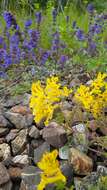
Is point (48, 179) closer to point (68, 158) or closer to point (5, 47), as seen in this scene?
point (68, 158)

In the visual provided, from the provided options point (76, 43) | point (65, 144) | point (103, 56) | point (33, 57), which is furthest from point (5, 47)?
point (65, 144)

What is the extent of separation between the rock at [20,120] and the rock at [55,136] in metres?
0.25

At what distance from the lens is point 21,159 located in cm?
329

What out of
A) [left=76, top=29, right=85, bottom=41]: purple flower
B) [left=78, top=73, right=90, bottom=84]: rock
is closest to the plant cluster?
[left=76, top=29, right=85, bottom=41]: purple flower

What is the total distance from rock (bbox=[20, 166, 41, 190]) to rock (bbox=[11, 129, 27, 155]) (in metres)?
0.33

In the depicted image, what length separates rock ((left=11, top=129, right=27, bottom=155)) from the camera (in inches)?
134

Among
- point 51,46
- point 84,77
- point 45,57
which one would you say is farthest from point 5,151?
point 51,46

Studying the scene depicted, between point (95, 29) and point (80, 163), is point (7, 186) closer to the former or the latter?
point (80, 163)

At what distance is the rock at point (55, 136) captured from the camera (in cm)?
327

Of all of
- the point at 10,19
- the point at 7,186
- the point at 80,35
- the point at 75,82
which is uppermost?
the point at 10,19

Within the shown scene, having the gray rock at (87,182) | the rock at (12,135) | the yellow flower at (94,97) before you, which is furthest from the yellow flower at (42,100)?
the rock at (12,135)

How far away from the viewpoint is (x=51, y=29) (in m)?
5.29

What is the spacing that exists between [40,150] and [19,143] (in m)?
0.19

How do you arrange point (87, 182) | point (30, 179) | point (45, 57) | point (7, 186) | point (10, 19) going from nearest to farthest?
point (87, 182) < point (30, 179) < point (7, 186) < point (45, 57) < point (10, 19)
